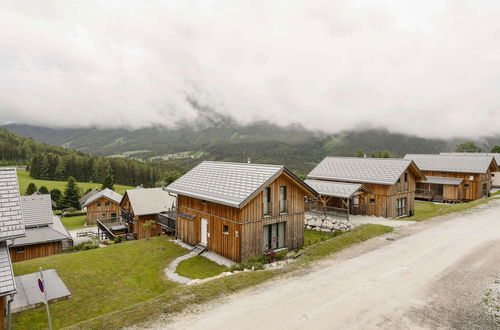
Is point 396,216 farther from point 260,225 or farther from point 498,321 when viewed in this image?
point 498,321

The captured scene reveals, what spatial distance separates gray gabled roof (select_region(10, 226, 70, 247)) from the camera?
2848 centimetres

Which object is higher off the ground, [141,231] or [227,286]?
[227,286]

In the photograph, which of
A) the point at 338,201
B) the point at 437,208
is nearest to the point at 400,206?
the point at 338,201

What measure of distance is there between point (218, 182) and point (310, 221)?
42.0 ft

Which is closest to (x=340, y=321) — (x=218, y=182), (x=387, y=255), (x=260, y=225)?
(x=387, y=255)

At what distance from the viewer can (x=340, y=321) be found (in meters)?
10.9

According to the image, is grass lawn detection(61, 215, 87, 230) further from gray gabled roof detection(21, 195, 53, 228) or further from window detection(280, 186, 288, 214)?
window detection(280, 186, 288, 214)

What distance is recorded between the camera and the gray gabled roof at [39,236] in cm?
2848

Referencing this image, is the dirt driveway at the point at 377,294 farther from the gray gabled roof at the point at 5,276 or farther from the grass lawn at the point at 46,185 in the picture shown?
the grass lawn at the point at 46,185

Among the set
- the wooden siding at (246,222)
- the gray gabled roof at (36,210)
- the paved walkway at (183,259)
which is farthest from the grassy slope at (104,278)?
the gray gabled roof at (36,210)

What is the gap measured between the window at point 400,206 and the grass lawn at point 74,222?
59.8 metres

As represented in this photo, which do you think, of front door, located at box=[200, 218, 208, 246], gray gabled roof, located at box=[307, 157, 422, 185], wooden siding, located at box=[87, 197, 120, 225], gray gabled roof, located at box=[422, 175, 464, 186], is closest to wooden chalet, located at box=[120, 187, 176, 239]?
front door, located at box=[200, 218, 208, 246]

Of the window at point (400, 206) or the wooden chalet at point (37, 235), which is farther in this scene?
the window at point (400, 206)

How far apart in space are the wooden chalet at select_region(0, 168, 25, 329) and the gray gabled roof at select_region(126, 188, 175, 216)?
25.4 metres
